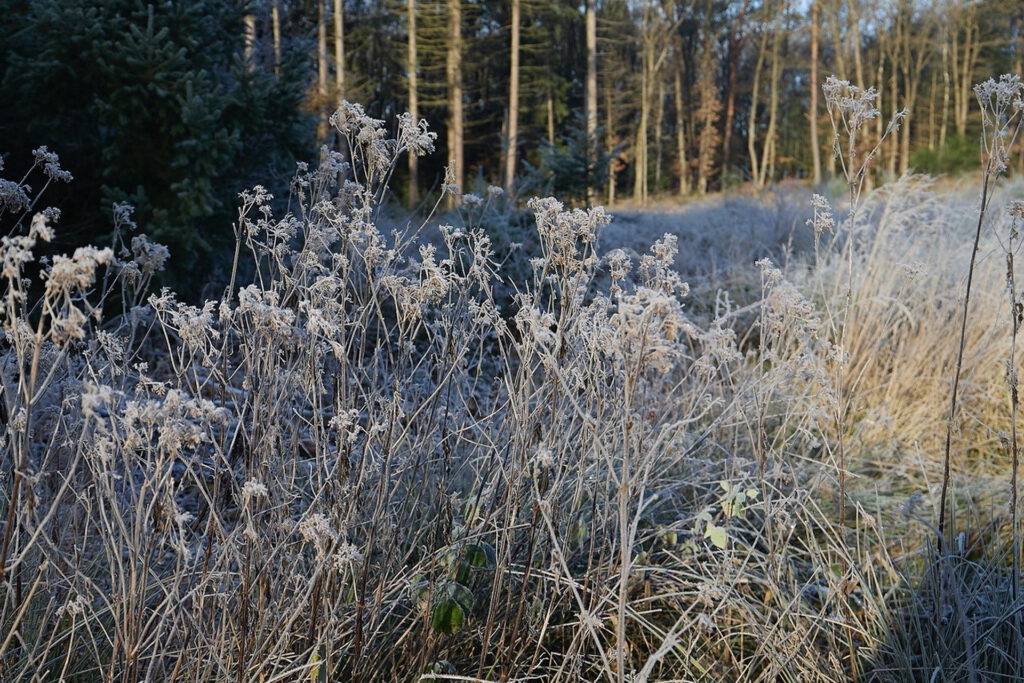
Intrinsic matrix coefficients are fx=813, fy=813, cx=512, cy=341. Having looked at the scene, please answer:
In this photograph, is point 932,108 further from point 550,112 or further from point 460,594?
point 460,594

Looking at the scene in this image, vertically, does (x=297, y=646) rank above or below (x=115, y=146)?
below

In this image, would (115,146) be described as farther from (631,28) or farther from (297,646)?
(631,28)

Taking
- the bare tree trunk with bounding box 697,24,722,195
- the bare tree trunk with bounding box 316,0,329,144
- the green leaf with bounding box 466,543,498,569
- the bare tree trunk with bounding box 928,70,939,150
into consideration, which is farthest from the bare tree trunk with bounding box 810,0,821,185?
the green leaf with bounding box 466,543,498,569

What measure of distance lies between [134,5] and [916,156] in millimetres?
23357

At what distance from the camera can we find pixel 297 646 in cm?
188

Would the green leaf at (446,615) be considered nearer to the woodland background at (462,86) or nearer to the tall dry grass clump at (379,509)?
the tall dry grass clump at (379,509)

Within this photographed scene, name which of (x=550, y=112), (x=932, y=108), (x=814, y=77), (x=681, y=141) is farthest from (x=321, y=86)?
(x=932, y=108)

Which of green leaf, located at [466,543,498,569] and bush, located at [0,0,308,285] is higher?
bush, located at [0,0,308,285]

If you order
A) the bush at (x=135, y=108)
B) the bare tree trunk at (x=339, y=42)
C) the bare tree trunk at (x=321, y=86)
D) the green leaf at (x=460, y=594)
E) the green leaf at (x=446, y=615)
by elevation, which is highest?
the bare tree trunk at (x=339, y=42)

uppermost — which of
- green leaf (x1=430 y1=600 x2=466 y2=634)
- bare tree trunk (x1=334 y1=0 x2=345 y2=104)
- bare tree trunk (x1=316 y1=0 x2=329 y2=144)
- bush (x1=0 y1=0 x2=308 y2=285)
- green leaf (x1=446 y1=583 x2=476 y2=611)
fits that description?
bare tree trunk (x1=334 y1=0 x2=345 y2=104)

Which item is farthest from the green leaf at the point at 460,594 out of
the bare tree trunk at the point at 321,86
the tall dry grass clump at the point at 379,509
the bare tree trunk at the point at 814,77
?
the bare tree trunk at the point at 814,77

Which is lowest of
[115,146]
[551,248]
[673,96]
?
[551,248]

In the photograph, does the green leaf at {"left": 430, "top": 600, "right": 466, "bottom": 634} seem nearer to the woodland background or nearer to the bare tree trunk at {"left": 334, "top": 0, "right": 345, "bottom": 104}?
the woodland background

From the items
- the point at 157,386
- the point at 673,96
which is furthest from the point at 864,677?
the point at 673,96
